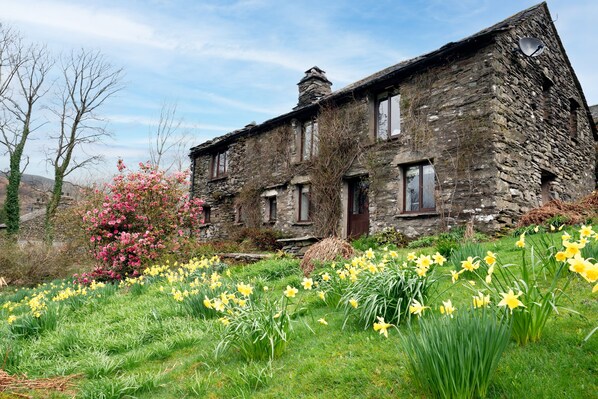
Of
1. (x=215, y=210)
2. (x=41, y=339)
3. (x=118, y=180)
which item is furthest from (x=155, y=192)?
(x=215, y=210)

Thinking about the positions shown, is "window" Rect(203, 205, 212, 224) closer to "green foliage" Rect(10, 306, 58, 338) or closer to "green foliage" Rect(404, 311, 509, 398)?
"green foliage" Rect(10, 306, 58, 338)

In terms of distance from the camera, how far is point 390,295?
3.61 metres

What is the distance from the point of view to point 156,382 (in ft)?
10.7

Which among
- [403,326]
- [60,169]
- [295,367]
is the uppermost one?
[60,169]

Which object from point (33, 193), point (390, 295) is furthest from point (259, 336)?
point (33, 193)

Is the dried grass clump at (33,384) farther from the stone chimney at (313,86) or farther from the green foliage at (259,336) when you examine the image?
the stone chimney at (313,86)

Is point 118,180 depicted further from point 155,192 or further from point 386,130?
point 386,130

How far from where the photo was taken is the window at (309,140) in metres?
15.5

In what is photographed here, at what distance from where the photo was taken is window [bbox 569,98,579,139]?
15.1 m

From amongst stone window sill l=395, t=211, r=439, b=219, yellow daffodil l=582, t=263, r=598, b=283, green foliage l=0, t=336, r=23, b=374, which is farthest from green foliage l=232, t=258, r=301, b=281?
yellow daffodil l=582, t=263, r=598, b=283

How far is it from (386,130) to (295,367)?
11292 millimetres

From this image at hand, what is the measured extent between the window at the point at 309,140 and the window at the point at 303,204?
1321mm

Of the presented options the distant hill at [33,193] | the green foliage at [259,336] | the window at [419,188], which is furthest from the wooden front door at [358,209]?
the distant hill at [33,193]

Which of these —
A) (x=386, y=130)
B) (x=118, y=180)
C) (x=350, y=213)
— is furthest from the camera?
(x=350, y=213)
